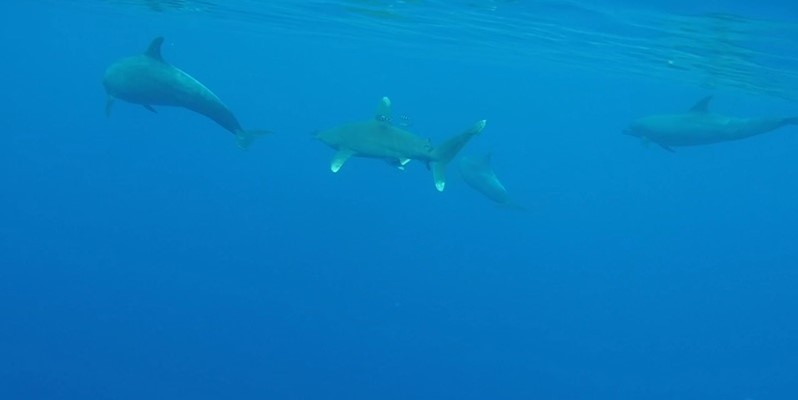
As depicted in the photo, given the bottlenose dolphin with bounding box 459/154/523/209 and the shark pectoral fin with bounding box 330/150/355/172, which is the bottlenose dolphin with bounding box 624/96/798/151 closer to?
the bottlenose dolphin with bounding box 459/154/523/209

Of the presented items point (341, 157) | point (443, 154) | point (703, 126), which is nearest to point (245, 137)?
point (341, 157)

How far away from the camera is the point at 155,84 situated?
38.9ft

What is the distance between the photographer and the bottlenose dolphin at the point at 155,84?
11.9m

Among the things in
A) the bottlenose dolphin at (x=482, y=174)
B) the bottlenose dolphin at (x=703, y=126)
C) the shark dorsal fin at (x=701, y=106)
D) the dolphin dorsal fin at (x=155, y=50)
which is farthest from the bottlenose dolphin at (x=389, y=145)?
the shark dorsal fin at (x=701, y=106)

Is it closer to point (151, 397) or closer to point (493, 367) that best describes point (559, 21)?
point (493, 367)

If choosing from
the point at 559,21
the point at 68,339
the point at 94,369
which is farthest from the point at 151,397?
the point at 559,21

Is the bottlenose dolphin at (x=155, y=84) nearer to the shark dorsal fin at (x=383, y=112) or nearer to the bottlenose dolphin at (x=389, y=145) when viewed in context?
the bottlenose dolphin at (x=389, y=145)

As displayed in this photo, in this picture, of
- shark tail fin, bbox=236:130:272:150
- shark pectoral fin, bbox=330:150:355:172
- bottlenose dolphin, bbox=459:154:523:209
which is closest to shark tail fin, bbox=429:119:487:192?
shark pectoral fin, bbox=330:150:355:172

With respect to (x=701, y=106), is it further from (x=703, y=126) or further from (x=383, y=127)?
(x=383, y=127)

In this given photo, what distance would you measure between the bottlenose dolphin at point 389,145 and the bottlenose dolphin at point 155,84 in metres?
3.14

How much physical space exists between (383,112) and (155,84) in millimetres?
4123

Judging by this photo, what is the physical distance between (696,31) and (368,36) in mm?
19347

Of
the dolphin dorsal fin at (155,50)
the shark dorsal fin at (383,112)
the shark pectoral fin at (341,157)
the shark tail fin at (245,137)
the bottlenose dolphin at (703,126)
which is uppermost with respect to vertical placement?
the bottlenose dolphin at (703,126)

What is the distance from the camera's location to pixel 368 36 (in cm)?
3462
